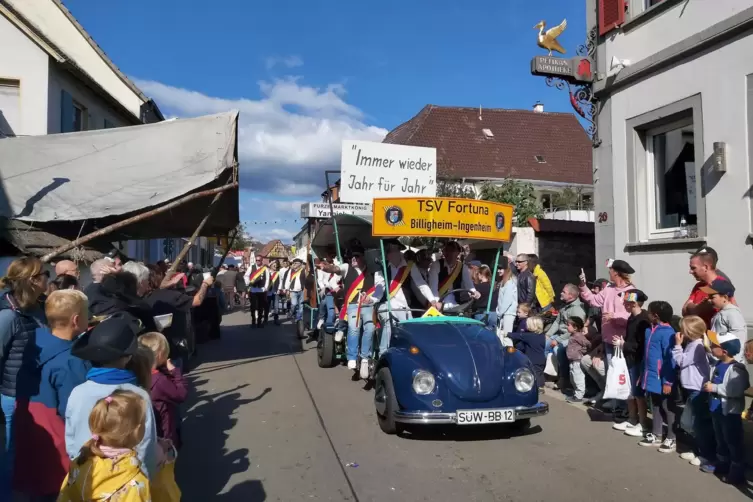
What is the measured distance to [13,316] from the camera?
3.72m

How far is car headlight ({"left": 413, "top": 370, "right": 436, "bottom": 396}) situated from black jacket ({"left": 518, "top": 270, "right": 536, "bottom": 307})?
392 cm

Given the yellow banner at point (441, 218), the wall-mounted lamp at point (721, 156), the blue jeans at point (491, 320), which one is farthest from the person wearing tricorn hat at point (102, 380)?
the wall-mounted lamp at point (721, 156)

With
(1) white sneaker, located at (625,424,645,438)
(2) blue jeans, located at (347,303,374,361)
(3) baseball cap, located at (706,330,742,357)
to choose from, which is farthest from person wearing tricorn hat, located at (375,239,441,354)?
(3) baseball cap, located at (706,330,742,357)

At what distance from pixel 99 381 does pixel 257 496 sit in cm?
196

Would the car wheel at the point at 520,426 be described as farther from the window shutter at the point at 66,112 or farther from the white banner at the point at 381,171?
the window shutter at the point at 66,112

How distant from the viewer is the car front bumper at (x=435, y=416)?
544cm

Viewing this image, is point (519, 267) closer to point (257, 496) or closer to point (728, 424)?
point (728, 424)

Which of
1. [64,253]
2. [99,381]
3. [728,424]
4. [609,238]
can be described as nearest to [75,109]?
[64,253]

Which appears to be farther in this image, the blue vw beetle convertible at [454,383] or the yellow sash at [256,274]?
the yellow sash at [256,274]

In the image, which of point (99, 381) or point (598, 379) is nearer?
point (99, 381)

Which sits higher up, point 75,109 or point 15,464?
point 75,109

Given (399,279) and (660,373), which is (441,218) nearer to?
(399,279)

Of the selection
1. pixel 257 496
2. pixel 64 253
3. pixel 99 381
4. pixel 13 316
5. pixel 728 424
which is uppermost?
pixel 64 253

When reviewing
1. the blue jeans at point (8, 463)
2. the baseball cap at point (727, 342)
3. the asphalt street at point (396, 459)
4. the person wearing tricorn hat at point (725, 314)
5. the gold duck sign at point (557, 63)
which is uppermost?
the gold duck sign at point (557, 63)
